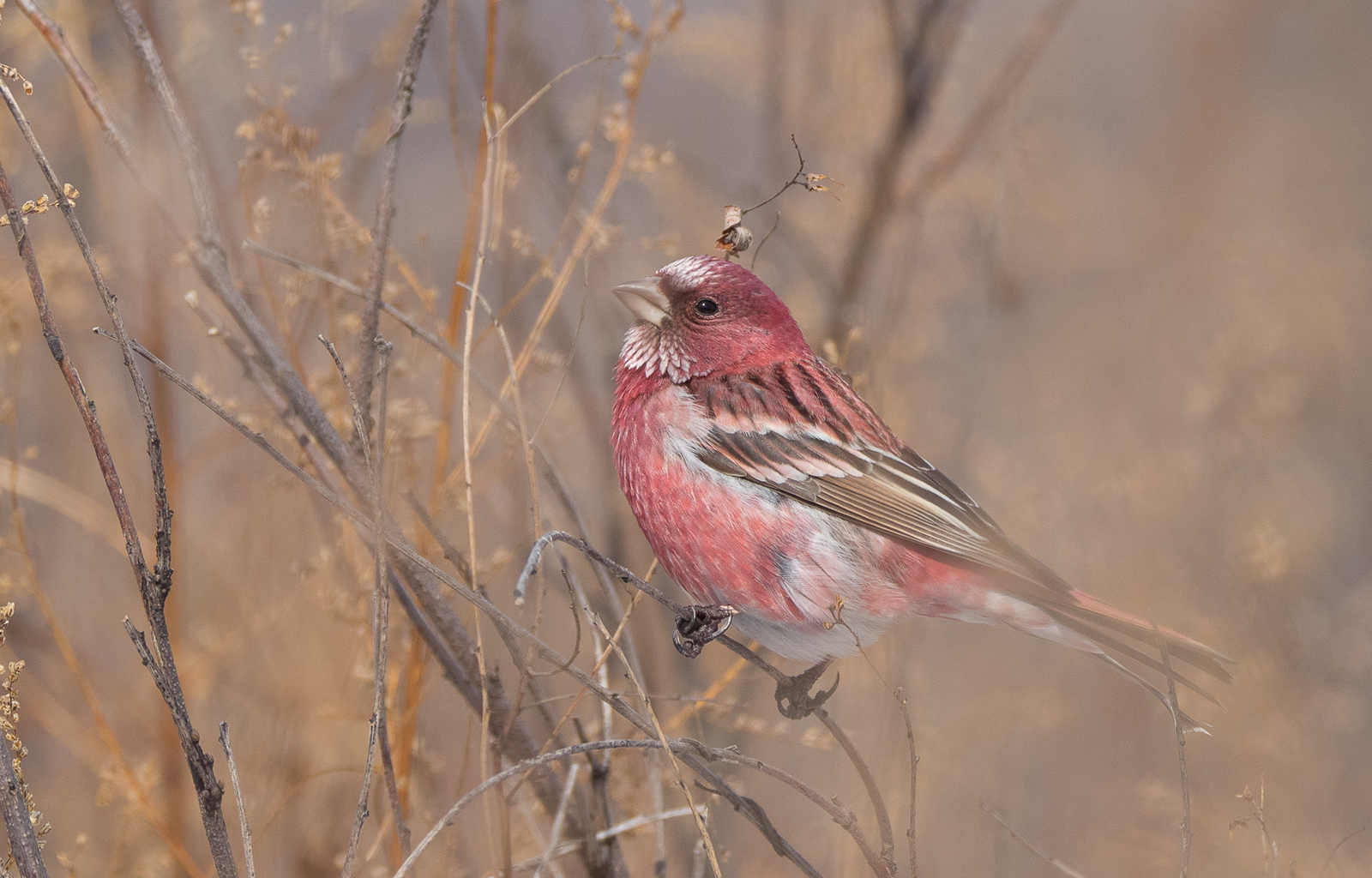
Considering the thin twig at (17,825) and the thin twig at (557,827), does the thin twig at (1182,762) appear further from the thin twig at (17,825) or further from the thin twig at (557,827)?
the thin twig at (17,825)

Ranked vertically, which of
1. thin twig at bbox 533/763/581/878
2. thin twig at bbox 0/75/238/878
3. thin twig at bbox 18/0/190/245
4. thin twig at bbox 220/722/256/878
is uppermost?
thin twig at bbox 18/0/190/245

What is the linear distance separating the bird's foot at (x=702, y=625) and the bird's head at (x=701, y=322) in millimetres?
621

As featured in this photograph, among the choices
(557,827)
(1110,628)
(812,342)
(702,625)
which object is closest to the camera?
(557,827)

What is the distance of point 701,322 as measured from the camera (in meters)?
2.62

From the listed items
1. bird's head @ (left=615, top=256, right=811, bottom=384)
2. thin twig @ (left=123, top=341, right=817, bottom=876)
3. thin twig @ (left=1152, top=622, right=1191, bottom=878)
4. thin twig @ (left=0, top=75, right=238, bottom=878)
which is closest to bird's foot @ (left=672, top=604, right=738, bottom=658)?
thin twig @ (left=123, top=341, right=817, bottom=876)

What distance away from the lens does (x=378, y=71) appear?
3.48 meters

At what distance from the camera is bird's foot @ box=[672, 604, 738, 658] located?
2309 mm

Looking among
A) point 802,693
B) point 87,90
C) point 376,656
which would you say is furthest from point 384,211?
point 802,693

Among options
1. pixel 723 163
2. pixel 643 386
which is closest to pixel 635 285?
pixel 643 386

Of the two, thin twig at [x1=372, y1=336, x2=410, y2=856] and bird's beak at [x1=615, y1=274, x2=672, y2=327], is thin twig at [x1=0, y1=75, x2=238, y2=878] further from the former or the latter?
bird's beak at [x1=615, y1=274, x2=672, y2=327]

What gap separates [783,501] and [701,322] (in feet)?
1.61

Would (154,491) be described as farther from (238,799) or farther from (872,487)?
(872,487)

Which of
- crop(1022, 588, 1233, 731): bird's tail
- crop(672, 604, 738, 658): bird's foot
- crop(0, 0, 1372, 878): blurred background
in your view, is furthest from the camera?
crop(0, 0, 1372, 878): blurred background

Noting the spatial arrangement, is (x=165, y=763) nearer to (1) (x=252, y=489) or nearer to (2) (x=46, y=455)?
(1) (x=252, y=489)
